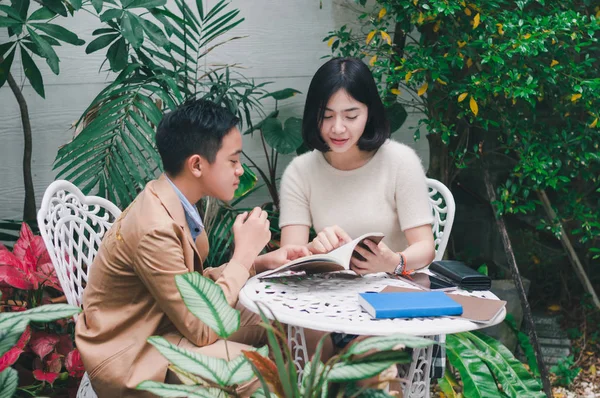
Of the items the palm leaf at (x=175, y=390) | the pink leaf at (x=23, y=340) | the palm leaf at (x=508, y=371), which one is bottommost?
the palm leaf at (x=508, y=371)

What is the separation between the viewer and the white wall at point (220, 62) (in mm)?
3521

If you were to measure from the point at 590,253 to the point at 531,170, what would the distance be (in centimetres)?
102

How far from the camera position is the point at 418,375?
2.05 m

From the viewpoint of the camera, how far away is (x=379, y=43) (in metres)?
3.22

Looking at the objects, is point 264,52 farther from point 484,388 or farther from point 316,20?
point 484,388

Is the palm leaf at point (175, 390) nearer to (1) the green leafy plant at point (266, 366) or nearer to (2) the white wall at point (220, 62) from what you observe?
(1) the green leafy plant at point (266, 366)

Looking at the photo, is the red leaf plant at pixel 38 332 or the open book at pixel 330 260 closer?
the open book at pixel 330 260

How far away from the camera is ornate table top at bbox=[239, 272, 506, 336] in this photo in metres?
1.61

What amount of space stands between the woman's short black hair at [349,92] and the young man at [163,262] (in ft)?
1.42

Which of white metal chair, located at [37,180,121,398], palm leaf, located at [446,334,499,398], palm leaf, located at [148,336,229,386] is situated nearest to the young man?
white metal chair, located at [37,180,121,398]

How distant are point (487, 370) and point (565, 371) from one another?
929mm

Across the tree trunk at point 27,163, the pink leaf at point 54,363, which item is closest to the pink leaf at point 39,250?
the pink leaf at point 54,363

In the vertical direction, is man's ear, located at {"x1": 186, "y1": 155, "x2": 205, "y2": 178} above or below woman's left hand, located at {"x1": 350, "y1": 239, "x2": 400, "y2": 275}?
above

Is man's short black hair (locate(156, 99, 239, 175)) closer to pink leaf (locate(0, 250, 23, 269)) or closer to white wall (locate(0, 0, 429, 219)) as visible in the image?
pink leaf (locate(0, 250, 23, 269))
